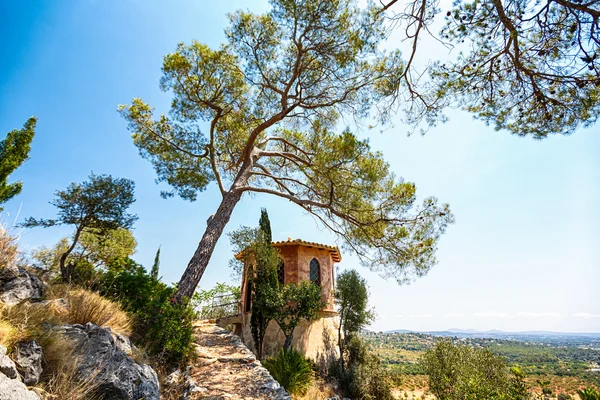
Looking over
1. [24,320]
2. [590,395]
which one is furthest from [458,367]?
[24,320]

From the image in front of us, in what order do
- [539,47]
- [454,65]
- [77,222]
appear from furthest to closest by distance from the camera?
1. [77,222]
2. [454,65]
3. [539,47]

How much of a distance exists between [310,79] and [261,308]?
31.5ft

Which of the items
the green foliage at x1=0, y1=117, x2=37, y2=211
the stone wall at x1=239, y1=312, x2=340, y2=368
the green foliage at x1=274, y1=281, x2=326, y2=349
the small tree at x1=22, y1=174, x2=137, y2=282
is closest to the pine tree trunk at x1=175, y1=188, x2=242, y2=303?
the small tree at x1=22, y1=174, x2=137, y2=282

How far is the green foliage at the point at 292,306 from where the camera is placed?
12680 mm

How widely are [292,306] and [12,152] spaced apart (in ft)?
39.4

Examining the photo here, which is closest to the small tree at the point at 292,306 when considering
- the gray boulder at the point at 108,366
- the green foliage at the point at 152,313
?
the green foliage at the point at 152,313

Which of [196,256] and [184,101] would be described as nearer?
[196,256]

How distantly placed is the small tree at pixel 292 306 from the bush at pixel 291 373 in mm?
3403

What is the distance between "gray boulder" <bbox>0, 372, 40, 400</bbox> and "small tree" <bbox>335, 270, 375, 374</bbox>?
48.6 feet

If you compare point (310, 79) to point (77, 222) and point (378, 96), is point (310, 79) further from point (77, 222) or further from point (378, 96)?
point (77, 222)

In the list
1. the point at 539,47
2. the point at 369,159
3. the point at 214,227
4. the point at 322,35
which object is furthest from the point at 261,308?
the point at 539,47

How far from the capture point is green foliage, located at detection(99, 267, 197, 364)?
16.8 feet

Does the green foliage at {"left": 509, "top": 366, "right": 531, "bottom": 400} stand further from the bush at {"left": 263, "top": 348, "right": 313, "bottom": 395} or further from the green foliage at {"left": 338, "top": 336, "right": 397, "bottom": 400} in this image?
the bush at {"left": 263, "top": 348, "right": 313, "bottom": 395}

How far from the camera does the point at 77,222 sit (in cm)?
849
